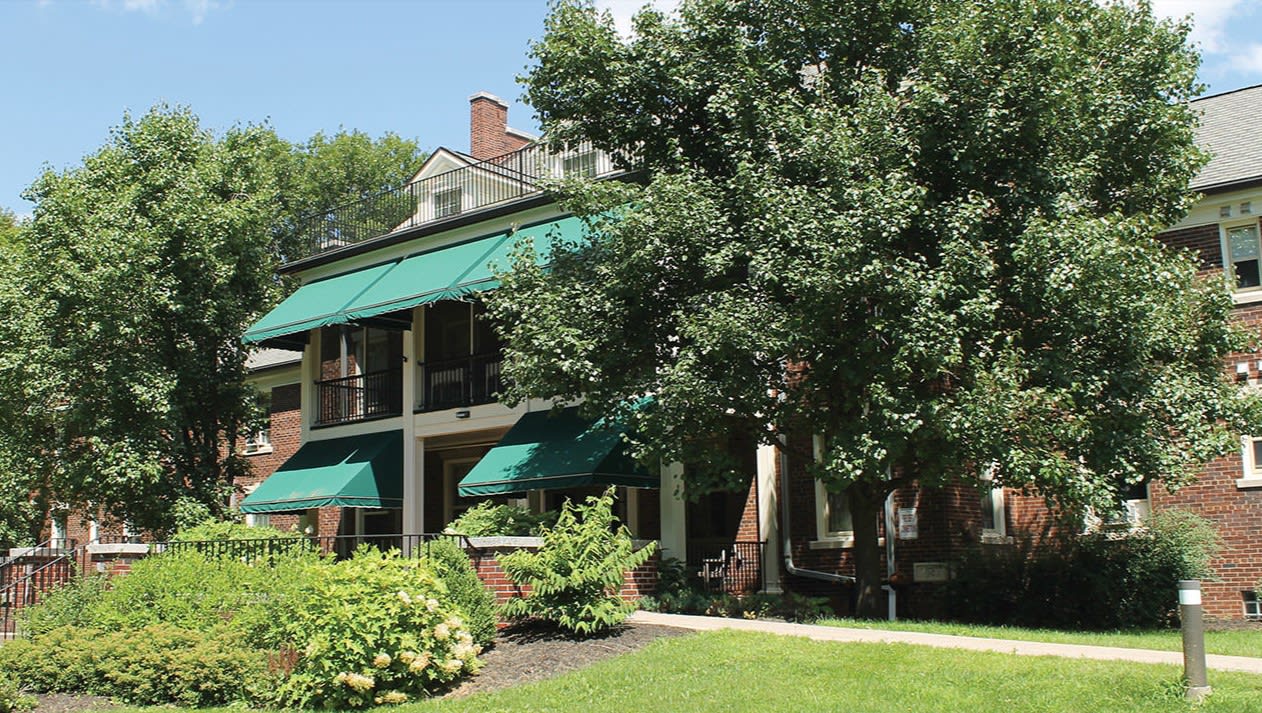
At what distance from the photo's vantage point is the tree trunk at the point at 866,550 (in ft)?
54.5

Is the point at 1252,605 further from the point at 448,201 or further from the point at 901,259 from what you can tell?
the point at 448,201

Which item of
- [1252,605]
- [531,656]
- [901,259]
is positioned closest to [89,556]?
[531,656]

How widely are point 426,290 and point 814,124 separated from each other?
9.10m

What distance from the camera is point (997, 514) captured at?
21016 millimetres

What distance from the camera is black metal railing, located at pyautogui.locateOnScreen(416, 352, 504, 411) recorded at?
910 inches

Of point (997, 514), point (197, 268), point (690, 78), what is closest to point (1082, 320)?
point (690, 78)

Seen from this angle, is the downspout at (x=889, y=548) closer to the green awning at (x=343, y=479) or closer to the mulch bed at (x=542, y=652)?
the mulch bed at (x=542, y=652)

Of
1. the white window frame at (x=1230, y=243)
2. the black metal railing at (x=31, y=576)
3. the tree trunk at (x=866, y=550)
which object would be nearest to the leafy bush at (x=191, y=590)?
the black metal railing at (x=31, y=576)

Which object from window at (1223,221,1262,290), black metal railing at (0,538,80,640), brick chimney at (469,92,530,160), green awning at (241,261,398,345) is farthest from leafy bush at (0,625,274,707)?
brick chimney at (469,92,530,160)

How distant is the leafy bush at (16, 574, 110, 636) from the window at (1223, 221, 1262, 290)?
17410 mm

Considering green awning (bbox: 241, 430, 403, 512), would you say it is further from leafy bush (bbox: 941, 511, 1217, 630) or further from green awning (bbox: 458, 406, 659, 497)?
leafy bush (bbox: 941, 511, 1217, 630)

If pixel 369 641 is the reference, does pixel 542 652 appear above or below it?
below

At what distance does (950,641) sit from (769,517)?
7.27 metres

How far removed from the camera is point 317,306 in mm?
A: 24062
